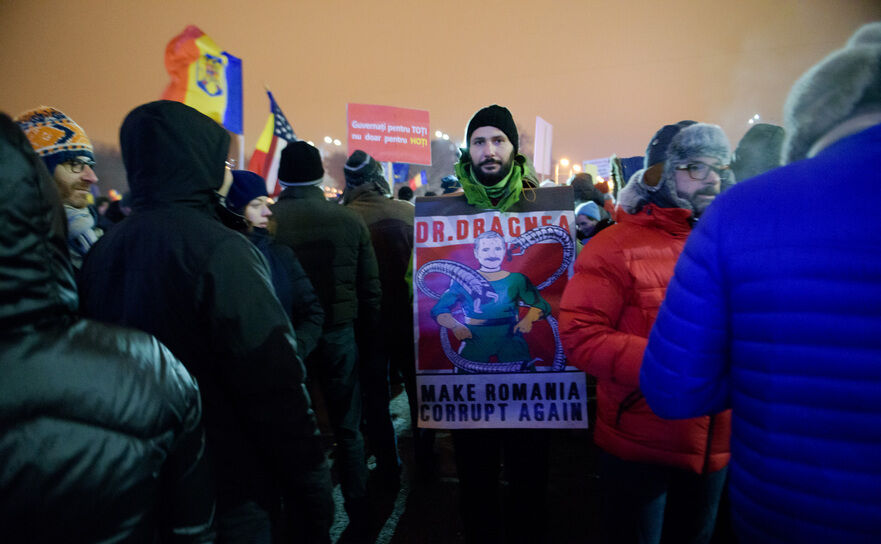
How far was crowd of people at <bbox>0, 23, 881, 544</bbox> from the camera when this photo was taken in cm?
74

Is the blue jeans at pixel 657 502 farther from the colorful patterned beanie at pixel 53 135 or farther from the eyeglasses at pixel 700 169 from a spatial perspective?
the colorful patterned beanie at pixel 53 135

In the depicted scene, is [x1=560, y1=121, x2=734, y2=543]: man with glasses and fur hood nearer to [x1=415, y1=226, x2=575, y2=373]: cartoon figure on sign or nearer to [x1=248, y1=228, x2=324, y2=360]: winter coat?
[x1=415, y1=226, x2=575, y2=373]: cartoon figure on sign

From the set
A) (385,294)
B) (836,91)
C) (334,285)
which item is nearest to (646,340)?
(836,91)

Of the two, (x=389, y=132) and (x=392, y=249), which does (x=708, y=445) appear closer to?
(x=392, y=249)

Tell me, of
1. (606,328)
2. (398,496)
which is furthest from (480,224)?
(398,496)

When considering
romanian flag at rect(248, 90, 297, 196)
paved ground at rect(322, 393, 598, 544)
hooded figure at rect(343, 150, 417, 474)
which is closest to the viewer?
paved ground at rect(322, 393, 598, 544)

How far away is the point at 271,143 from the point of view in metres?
7.43

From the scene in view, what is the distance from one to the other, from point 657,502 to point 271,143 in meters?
7.39

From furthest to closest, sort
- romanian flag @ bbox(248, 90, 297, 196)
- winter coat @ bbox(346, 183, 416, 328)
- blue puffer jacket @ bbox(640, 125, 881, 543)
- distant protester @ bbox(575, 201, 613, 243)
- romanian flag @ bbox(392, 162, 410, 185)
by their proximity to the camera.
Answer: romanian flag @ bbox(392, 162, 410, 185) → romanian flag @ bbox(248, 90, 297, 196) → distant protester @ bbox(575, 201, 613, 243) → winter coat @ bbox(346, 183, 416, 328) → blue puffer jacket @ bbox(640, 125, 881, 543)

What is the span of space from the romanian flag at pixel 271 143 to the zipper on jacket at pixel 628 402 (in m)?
6.77

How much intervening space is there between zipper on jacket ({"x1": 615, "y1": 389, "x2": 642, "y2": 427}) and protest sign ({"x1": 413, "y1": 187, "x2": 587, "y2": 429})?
46cm

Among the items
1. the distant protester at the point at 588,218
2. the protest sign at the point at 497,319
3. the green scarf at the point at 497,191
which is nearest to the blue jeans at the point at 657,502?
the protest sign at the point at 497,319

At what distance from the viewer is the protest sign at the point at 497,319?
2.35 m

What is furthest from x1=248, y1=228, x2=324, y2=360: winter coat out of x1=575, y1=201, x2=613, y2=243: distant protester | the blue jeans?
x1=575, y1=201, x2=613, y2=243: distant protester
